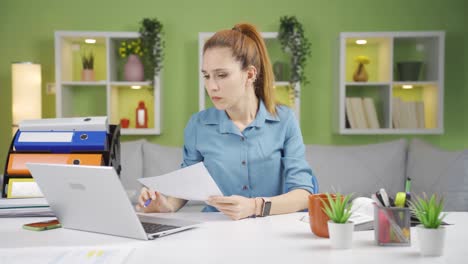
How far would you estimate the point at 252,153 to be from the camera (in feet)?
6.68

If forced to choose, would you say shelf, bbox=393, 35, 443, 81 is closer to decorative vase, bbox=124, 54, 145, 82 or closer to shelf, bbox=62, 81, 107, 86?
decorative vase, bbox=124, 54, 145, 82

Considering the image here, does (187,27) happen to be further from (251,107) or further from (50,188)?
(50,188)

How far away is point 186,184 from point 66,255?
453 mm

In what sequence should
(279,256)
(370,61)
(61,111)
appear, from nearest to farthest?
(279,256) → (61,111) → (370,61)

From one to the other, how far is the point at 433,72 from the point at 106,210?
130 inches

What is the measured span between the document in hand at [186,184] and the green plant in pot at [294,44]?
256 centimetres

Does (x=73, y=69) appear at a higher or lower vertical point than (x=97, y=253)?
higher

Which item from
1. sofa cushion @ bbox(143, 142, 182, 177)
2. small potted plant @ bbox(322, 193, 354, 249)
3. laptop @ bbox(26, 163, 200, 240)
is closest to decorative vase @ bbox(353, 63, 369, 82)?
sofa cushion @ bbox(143, 142, 182, 177)

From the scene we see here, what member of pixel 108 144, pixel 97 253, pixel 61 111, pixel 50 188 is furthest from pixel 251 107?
pixel 61 111

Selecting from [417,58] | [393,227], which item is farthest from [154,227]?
[417,58]

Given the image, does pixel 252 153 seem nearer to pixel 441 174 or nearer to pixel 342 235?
pixel 342 235

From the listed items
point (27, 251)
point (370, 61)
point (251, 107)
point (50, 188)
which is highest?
point (370, 61)

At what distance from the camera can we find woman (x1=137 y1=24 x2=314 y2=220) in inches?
76.7

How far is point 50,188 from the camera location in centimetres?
148
